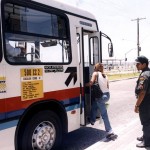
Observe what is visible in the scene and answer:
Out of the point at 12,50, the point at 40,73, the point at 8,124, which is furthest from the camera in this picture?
the point at 40,73

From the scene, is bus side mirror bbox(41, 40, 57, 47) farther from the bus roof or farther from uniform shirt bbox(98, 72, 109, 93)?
uniform shirt bbox(98, 72, 109, 93)

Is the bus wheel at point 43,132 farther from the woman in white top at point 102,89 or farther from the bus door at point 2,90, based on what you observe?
the woman in white top at point 102,89

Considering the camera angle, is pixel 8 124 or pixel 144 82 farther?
pixel 144 82

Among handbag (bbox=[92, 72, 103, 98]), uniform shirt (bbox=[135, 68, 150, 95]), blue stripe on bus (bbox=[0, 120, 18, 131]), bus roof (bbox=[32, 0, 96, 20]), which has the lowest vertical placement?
blue stripe on bus (bbox=[0, 120, 18, 131])

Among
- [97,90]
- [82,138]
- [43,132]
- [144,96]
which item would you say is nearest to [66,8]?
[97,90]

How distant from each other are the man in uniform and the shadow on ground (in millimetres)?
1169

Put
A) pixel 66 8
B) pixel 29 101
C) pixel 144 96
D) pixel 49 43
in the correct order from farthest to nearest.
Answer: pixel 66 8, pixel 144 96, pixel 49 43, pixel 29 101

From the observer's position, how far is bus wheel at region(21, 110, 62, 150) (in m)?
5.07

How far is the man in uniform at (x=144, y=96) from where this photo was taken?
5.63m

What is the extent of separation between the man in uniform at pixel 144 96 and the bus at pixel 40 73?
1.34 m

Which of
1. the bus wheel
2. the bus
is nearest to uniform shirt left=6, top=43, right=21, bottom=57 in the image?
the bus

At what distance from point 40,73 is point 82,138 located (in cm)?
246

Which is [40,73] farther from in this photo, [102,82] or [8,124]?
[102,82]

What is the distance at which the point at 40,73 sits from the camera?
5.27 meters
